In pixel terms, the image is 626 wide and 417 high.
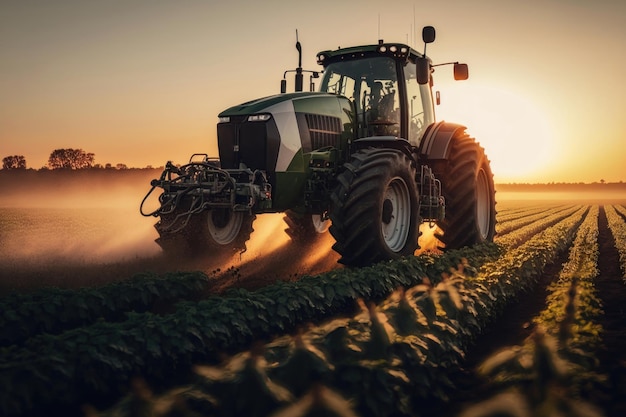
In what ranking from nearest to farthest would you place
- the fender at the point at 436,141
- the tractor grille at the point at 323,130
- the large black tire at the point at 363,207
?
the large black tire at the point at 363,207
the tractor grille at the point at 323,130
the fender at the point at 436,141

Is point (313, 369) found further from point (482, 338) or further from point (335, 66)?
point (335, 66)

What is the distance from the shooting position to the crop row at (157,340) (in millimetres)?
3826

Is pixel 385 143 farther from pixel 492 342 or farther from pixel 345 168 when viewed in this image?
pixel 492 342

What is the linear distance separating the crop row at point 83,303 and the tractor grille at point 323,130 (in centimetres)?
268

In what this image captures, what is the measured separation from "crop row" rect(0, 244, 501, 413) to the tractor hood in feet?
8.86

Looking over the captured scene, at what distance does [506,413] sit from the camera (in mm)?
2211

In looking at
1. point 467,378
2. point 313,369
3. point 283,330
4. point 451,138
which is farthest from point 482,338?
point 451,138

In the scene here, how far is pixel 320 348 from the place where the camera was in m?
3.82

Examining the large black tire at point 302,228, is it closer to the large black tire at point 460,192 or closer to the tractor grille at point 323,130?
the large black tire at point 460,192

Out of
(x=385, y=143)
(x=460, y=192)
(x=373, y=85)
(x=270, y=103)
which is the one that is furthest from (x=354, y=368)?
(x=460, y=192)

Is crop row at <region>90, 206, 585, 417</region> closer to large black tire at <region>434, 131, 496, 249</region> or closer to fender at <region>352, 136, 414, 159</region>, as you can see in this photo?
fender at <region>352, 136, 414, 159</region>

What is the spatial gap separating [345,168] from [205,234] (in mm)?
2212

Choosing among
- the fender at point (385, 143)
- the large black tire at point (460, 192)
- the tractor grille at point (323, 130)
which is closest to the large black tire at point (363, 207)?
the fender at point (385, 143)

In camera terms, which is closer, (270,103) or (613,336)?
(613,336)
